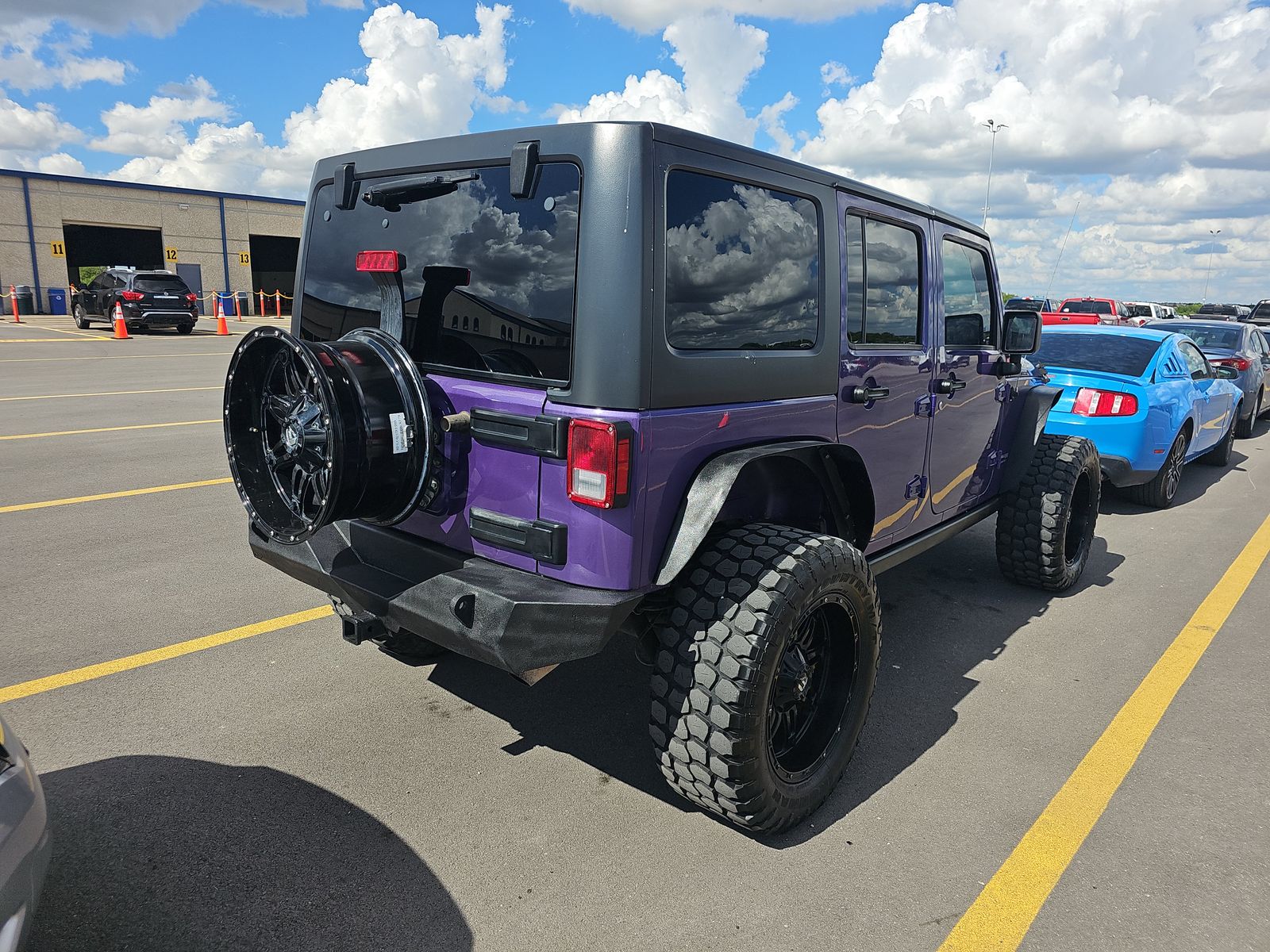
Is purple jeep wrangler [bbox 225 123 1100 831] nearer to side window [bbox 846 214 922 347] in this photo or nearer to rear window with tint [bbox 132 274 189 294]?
side window [bbox 846 214 922 347]

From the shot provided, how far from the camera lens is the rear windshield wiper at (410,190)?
274 centimetres

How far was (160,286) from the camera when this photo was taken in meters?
23.0

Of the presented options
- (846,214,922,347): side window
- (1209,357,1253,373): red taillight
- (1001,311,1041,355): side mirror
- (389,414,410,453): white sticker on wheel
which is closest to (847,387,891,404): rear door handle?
(846,214,922,347): side window

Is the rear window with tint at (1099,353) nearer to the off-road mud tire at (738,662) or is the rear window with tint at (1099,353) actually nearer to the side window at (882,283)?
the side window at (882,283)

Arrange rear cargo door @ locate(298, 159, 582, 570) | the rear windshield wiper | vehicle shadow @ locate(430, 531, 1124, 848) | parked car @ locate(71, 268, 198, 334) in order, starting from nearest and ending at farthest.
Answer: rear cargo door @ locate(298, 159, 582, 570)
the rear windshield wiper
vehicle shadow @ locate(430, 531, 1124, 848)
parked car @ locate(71, 268, 198, 334)

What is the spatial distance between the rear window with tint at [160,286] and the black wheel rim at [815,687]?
24647 mm

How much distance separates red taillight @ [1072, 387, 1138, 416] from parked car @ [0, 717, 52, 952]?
6.99 m

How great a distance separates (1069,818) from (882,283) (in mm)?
2090

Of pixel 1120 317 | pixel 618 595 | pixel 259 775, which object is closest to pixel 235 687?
pixel 259 775

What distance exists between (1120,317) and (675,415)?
26.3 meters

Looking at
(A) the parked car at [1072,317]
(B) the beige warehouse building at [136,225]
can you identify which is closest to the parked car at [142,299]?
(B) the beige warehouse building at [136,225]

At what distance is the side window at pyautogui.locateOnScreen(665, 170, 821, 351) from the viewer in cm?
249

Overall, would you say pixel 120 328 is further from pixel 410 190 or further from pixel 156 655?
pixel 410 190

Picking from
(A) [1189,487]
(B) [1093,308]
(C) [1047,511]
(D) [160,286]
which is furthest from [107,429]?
(B) [1093,308]
